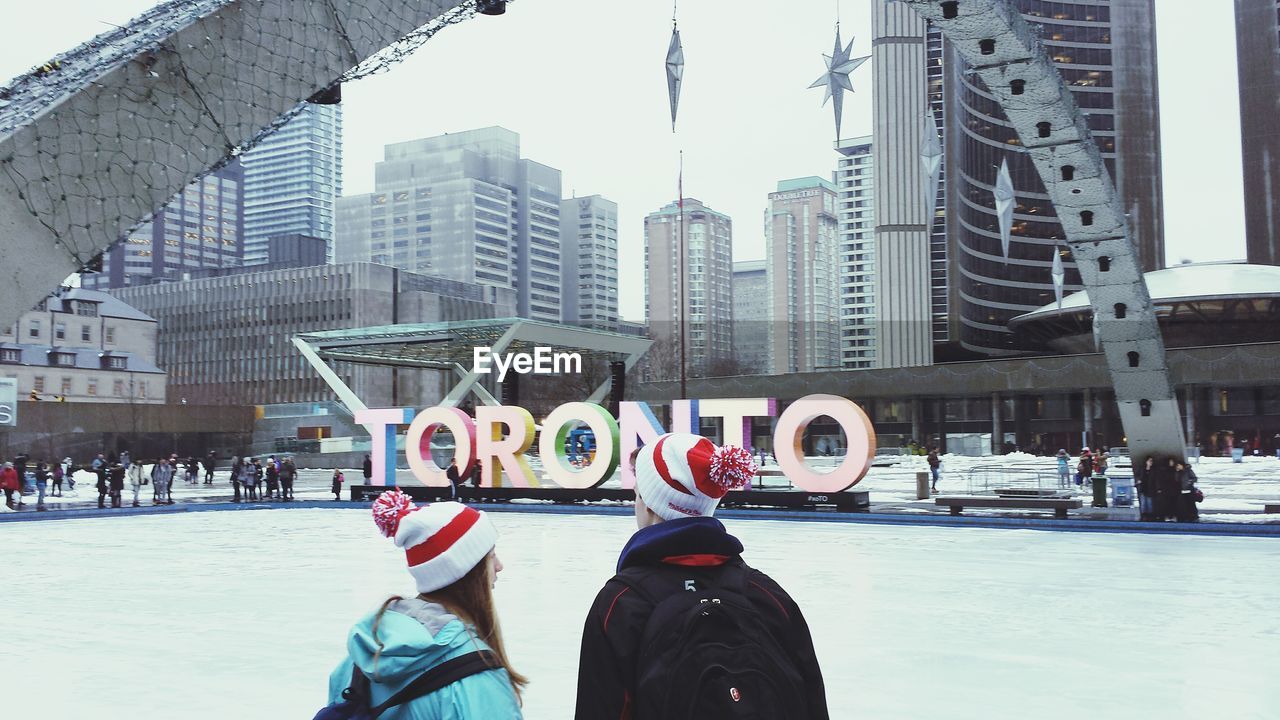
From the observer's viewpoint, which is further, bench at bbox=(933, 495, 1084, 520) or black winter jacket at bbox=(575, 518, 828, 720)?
bench at bbox=(933, 495, 1084, 520)

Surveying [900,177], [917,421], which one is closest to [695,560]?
[917,421]

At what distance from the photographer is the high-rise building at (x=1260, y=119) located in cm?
12444

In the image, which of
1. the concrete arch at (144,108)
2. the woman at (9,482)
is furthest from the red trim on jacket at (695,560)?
the woman at (9,482)

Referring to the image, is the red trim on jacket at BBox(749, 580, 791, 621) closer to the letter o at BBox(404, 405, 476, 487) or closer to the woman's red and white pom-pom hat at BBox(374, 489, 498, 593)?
the woman's red and white pom-pom hat at BBox(374, 489, 498, 593)

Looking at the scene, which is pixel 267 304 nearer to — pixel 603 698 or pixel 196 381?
pixel 196 381

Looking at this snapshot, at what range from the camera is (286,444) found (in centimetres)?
7638

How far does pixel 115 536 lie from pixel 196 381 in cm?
12699

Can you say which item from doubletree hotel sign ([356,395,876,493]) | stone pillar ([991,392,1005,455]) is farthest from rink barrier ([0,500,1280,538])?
stone pillar ([991,392,1005,455])

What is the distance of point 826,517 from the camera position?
88.7 ft

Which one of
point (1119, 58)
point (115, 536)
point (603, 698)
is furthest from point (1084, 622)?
point (1119, 58)

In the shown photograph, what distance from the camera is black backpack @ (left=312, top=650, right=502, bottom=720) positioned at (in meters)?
2.47

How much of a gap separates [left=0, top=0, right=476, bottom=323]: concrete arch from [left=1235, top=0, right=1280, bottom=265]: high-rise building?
14394cm

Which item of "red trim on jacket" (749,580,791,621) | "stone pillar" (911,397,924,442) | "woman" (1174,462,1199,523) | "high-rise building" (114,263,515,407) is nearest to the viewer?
"red trim on jacket" (749,580,791,621)

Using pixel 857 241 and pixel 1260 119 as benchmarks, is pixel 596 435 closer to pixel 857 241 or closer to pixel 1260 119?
pixel 1260 119
